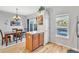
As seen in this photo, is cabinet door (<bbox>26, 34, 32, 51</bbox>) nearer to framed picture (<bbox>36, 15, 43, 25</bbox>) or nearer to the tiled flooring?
the tiled flooring

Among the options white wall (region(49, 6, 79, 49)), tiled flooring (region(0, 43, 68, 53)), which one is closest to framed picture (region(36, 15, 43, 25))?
white wall (region(49, 6, 79, 49))

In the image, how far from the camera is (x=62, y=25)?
168 cm

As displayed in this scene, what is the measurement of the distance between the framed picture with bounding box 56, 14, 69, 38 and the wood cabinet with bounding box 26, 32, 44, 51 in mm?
317

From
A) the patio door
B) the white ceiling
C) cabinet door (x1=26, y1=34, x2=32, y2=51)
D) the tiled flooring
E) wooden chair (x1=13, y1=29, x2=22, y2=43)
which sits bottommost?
the tiled flooring

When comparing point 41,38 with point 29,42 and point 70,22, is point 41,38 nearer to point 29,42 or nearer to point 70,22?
point 29,42

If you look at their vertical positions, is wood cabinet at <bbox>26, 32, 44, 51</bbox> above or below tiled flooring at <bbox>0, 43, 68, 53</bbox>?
above

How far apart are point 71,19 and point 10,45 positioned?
3.86 feet

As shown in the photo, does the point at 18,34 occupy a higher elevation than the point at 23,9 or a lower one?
lower

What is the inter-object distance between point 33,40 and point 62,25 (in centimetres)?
61

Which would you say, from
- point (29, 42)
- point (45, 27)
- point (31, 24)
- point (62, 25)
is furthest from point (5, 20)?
point (62, 25)

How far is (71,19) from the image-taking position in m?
1.61

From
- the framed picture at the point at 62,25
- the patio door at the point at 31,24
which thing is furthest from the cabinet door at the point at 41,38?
the framed picture at the point at 62,25

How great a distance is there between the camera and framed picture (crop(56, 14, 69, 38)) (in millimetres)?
1634
